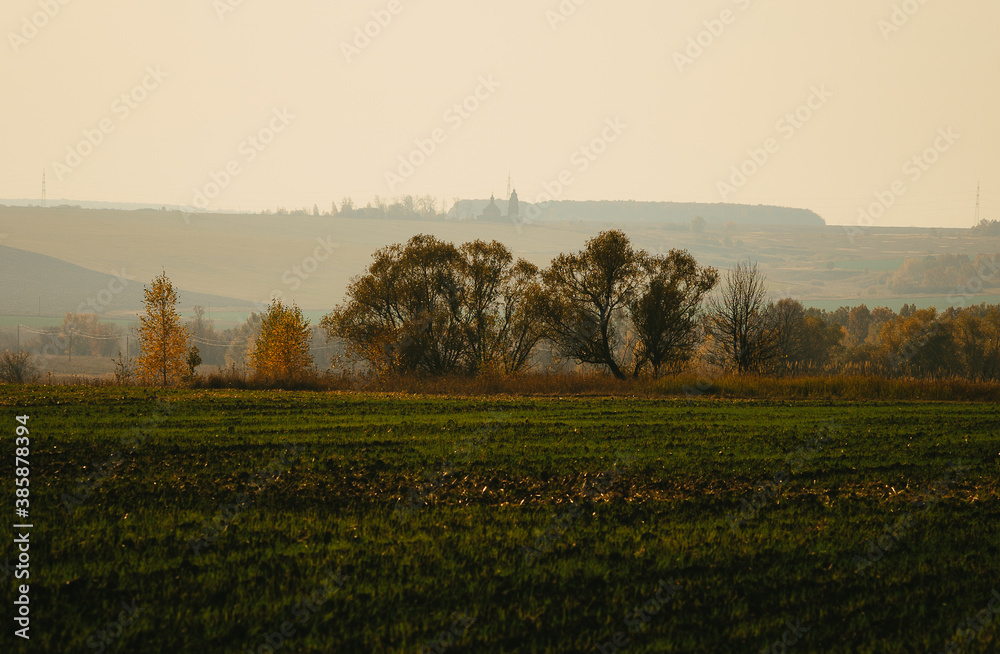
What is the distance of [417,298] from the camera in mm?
53688

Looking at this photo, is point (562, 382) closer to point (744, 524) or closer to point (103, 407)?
point (103, 407)

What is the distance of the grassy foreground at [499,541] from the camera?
24.6ft

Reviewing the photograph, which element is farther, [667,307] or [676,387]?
[667,307]

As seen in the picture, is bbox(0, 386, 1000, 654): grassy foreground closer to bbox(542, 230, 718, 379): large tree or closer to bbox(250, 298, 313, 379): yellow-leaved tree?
bbox(542, 230, 718, 379): large tree

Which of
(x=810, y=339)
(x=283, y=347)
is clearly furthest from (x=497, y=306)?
(x=810, y=339)

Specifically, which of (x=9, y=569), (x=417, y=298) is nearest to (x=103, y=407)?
(x=9, y=569)

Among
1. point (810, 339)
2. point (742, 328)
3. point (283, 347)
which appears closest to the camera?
point (283, 347)

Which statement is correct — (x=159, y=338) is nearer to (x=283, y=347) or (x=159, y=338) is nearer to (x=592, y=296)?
(x=283, y=347)

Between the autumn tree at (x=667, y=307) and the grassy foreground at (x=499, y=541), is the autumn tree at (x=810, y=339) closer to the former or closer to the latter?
the autumn tree at (x=667, y=307)

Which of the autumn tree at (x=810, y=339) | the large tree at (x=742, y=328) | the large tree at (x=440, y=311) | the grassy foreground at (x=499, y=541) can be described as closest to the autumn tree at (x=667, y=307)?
the large tree at (x=742, y=328)

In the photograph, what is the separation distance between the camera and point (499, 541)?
10.4 meters

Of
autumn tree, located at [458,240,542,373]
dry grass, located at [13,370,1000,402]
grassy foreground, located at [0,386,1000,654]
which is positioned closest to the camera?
grassy foreground, located at [0,386,1000,654]

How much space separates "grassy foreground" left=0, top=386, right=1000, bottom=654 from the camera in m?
7.51

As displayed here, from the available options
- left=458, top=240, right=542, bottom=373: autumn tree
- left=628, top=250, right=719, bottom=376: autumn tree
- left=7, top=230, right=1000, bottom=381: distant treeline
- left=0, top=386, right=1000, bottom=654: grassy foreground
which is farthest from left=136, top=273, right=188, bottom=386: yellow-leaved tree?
left=628, top=250, right=719, bottom=376: autumn tree
